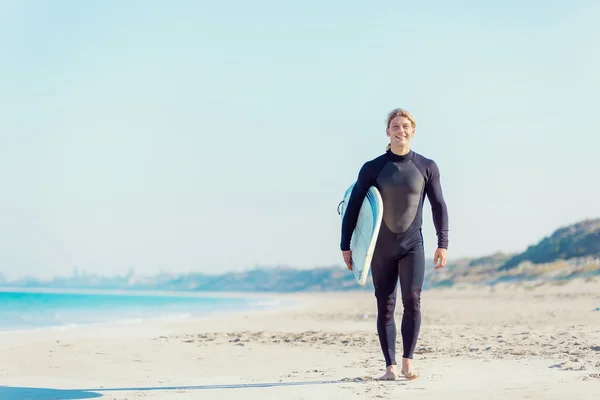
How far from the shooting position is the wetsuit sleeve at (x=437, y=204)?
215 inches

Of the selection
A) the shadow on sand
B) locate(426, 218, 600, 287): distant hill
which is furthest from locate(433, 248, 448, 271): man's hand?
locate(426, 218, 600, 287): distant hill

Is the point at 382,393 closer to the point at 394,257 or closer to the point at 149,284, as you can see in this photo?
the point at 394,257

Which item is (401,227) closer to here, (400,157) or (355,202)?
(355,202)

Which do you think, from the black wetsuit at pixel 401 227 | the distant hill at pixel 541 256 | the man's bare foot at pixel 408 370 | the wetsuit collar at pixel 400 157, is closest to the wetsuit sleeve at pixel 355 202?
the black wetsuit at pixel 401 227

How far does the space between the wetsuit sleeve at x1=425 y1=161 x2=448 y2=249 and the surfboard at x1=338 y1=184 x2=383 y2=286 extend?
43 centimetres

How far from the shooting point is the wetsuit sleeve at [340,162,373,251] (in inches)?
213

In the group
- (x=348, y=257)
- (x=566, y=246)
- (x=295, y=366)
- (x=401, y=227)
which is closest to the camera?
(x=401, y=227)

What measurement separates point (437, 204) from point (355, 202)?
598mm

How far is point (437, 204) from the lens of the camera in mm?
5496

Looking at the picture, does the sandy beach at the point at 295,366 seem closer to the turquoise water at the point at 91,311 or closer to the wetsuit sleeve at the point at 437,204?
the wetsuit sleeve at the point at 437,204

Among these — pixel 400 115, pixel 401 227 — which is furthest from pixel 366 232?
pixel 400 115

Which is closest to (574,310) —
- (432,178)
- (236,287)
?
(432,178)

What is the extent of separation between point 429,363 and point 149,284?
168 meters

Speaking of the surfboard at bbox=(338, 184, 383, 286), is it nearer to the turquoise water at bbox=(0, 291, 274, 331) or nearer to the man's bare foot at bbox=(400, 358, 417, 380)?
the man's bare foot at bbox=(400, 358, 417, 380)
